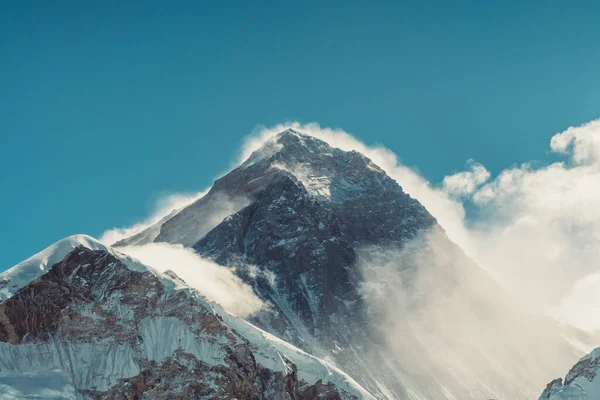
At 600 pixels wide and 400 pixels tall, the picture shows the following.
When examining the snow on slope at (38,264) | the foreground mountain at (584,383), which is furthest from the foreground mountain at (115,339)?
the foreground mountain at (584,383)

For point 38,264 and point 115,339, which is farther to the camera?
point 38,264

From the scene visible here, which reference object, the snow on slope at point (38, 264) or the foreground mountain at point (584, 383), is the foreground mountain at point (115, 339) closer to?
the snow on slope at point (38, 264)

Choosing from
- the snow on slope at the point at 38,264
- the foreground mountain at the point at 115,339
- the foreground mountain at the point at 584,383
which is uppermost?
the snow on slope at the point at 38,264

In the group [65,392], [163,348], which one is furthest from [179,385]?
[65,392]

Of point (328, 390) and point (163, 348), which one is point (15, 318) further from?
point (328, 390)

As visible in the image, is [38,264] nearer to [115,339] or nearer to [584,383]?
[115,339]

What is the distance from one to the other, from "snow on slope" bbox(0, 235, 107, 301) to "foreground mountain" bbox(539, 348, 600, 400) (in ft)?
328

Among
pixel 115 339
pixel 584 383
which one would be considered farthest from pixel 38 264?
pixel 584 383

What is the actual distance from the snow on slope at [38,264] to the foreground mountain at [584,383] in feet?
328

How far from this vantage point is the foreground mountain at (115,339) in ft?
563

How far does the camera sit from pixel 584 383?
168125 mm

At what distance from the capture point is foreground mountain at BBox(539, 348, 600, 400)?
16612 centimetres

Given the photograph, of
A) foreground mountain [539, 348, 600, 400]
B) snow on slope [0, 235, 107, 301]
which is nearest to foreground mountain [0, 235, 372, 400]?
snow on slope [0, 235, 107, 301]

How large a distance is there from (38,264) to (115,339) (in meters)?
22.8
